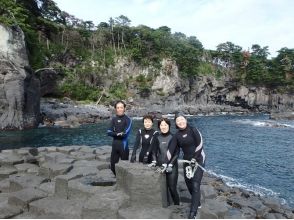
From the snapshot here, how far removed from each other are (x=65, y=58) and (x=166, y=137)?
7539cm

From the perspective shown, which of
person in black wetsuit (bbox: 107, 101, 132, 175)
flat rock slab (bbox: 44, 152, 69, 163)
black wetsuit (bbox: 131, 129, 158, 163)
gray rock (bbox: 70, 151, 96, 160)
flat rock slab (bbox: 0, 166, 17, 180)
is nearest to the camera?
black wetsuit (bbox: 131, 129, 158, 163)

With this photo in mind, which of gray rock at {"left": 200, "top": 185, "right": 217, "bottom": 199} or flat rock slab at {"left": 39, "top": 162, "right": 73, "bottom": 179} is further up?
flat rock slab at {"left": 39, "top": 162, "right": 73, "bottom": 179}

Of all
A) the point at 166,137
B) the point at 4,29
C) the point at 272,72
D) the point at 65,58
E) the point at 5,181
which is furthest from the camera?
the point at 272,72

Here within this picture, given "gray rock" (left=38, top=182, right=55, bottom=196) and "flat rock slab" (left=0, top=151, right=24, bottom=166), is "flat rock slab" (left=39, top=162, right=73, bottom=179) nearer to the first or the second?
"gray rock" (left=38, top=182, right=55, bottom=196)

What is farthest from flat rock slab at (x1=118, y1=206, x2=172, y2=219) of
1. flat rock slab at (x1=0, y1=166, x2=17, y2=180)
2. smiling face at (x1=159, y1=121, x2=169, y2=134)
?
flat rock slab at (x1=0, y1=166, x2=17, y2=180)

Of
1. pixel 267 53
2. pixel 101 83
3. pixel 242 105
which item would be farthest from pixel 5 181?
pixel 267 53

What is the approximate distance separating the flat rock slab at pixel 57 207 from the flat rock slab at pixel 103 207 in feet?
1.07

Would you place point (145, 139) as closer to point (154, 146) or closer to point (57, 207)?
point (154, 146)

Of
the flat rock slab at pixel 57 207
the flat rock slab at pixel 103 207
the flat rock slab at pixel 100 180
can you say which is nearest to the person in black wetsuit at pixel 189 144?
A: the flat rock slab at pixel 103 207

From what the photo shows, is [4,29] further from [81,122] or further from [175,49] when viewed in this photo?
[175,49]

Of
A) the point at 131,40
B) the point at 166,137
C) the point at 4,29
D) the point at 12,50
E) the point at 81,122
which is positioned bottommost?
the point at 81,122

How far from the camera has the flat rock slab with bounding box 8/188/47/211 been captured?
8461mm

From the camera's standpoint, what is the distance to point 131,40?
93.1 metres

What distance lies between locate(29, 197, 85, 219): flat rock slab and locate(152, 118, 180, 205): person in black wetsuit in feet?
7.60
